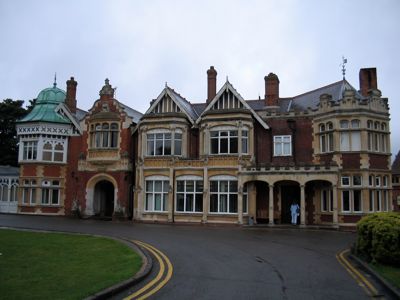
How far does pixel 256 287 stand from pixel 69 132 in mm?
30430

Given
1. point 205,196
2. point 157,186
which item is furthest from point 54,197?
point 205,196

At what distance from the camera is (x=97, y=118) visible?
111 ft

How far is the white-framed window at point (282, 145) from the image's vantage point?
3079cm

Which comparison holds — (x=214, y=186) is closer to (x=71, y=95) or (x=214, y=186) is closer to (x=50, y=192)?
(x=50, y=192)

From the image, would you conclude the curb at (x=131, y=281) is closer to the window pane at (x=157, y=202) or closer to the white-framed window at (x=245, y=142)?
the window pane at (x=157, y=202)

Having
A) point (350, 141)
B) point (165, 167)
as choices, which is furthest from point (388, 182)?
point (165, 167)

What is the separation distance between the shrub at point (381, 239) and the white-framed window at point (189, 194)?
1667 cm

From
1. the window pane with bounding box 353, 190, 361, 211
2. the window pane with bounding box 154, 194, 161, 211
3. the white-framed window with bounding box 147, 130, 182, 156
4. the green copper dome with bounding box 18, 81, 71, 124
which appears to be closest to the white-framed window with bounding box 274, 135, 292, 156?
the window pane with bounding box 353, 190, 361, 211

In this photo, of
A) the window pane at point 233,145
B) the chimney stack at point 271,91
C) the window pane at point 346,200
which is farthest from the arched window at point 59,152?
the window pane at point 346,200

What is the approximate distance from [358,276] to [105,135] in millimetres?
26303

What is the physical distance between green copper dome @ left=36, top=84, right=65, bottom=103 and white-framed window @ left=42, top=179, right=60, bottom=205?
8218 mm

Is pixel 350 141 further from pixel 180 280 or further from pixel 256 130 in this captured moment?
pixel 180 280

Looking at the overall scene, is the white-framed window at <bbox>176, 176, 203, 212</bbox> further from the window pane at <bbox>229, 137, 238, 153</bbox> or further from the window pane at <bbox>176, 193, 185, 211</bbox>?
the window pane at <bbox>229, 137, 238, 153</bbox>

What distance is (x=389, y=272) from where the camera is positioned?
37.7ft
